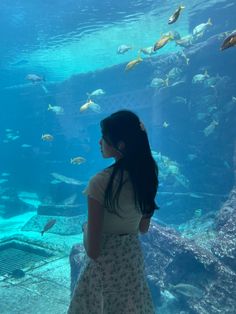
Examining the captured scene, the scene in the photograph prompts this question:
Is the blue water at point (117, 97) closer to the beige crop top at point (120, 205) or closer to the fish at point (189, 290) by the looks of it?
the fish at point (189, 290)

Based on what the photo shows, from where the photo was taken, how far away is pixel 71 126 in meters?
25.9

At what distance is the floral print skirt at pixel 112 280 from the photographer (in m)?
2.46

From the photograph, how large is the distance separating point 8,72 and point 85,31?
1167cm

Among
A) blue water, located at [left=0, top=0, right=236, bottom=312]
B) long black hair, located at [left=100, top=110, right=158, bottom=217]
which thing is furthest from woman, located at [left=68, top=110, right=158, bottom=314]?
blue water, located at [left=0, top=0, right=236, bottom=312]

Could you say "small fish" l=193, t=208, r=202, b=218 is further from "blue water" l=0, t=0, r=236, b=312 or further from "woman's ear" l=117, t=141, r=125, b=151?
"woman's ear" l=117, t=141, r=125, b=151

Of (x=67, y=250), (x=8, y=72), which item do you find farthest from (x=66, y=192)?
(x=8, y=72)

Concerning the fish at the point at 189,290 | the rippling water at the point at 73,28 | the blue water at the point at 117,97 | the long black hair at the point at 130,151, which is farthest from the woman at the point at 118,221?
the rippling water at the point at 73,28

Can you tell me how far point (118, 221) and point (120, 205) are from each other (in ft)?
0.50

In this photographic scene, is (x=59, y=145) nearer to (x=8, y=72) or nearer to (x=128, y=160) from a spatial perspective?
(x=8, y=72)

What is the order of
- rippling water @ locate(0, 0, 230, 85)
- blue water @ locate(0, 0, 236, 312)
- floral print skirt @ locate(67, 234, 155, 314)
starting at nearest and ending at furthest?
floral print skirt @ locate(67, 234, 155, 314), blue water @ locate(0, 0, 236, 312), rippling water @ locate(0, 0, 230, 85)

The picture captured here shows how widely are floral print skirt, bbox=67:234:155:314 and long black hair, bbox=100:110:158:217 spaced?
1.09ft

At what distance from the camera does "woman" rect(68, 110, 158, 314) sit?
7.46ft

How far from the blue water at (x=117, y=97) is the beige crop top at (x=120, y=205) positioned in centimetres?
1348

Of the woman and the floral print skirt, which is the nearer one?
the woman
